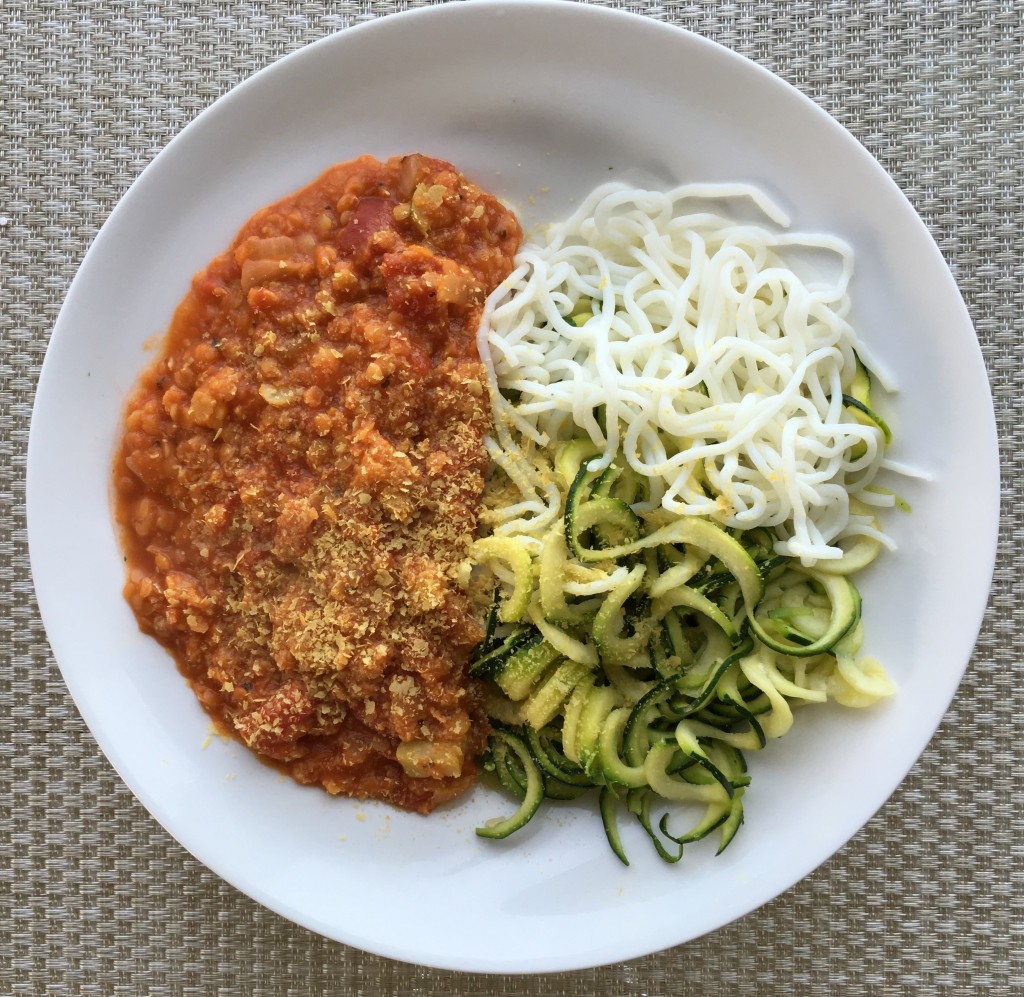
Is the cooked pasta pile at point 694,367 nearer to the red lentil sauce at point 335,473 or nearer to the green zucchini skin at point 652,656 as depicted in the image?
the green zucchini skin at point 652,656

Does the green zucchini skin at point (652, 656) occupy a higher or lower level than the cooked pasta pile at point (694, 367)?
lower

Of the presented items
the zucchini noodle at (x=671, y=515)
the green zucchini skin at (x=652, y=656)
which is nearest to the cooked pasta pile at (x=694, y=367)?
the zucchini noodle at (x=671, y=515)

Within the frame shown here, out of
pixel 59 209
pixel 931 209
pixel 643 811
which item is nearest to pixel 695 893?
pixel 643 811

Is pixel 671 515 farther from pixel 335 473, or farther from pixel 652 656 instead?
pixel 335 473

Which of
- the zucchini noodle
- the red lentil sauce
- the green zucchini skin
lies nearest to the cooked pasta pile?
the zucchini noodle

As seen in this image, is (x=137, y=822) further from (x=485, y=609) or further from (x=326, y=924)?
(x=485, y=609)
